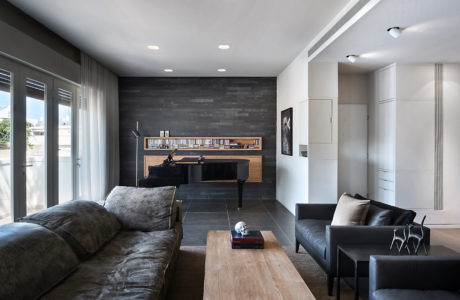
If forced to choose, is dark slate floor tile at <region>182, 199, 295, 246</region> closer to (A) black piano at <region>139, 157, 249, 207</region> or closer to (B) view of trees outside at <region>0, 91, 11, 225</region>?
(A) black piano at <region>139, 157, 249, 207</region>

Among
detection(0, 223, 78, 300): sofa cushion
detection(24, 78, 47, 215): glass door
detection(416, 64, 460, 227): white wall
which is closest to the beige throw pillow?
detection(0, 223, 78, 300): sofa cushion

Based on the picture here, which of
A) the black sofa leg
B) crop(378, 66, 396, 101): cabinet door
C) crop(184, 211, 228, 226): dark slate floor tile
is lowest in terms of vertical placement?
crop(184, 211, 228, 226): dark slate floor tile

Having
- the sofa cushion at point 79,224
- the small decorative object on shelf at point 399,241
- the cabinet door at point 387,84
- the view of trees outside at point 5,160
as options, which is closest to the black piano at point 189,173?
the view of trees outside at point 5,160

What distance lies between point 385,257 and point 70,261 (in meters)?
2.00

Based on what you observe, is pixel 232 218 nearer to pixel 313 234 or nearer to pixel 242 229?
pixel 313 234

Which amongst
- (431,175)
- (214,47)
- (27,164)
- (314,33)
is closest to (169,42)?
(214,47)

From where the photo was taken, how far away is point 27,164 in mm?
3604

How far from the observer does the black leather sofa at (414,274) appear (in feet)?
5.80

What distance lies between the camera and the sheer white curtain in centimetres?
486

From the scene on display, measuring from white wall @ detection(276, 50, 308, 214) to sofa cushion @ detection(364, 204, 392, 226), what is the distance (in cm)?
184

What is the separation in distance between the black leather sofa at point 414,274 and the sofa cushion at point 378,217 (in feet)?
2.17

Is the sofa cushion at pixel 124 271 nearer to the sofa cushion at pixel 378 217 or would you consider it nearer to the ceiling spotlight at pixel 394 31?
the sofa cushion at pixel 378 217

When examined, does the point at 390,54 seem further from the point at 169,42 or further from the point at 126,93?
the point at 126,93

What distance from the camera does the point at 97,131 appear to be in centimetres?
531
